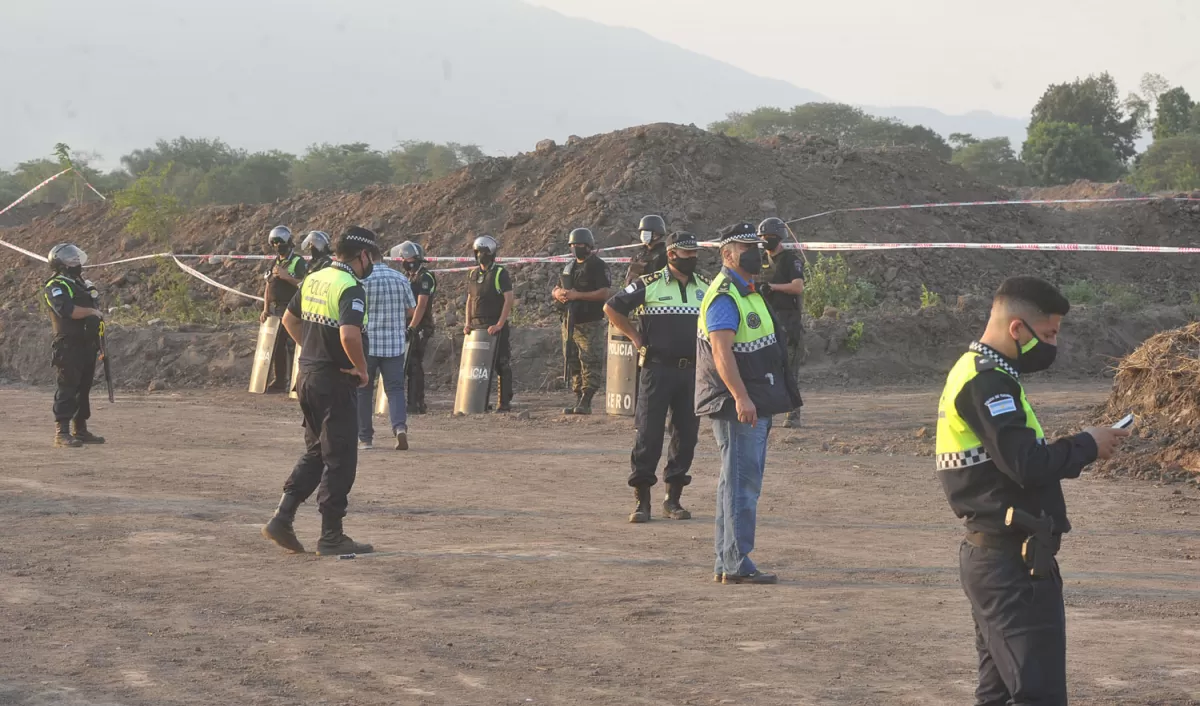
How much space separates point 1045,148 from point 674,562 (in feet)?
148

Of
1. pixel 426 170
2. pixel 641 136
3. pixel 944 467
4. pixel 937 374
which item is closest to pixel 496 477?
pixel 944 467

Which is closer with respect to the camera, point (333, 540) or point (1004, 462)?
point (1004, 462)

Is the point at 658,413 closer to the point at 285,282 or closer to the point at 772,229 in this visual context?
the point at 772,229

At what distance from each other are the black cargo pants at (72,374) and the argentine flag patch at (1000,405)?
11.3m

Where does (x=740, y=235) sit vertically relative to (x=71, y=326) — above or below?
above

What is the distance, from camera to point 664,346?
10.0 m

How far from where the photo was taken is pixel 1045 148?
167ft

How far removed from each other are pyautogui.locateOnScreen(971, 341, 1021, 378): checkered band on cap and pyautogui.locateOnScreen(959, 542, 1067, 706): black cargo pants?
575mm

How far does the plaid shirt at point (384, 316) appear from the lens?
13891 millimetres

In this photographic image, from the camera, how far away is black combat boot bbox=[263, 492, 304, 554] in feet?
30.2

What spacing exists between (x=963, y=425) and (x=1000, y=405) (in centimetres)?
18

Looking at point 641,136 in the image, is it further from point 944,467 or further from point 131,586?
point 944,467

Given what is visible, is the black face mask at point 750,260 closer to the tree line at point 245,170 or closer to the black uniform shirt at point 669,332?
the black uniform shirt at point 669,332

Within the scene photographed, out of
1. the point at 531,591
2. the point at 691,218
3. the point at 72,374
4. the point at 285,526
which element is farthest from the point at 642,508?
the point at 691,218
